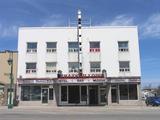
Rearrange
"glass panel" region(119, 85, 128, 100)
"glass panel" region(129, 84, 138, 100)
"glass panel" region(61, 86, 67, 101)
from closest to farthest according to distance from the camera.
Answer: "glass panel" region(129, 84, 138, 100) → "glass panel" region(119, 85, 128, 100) → "glass panel" region(61, 86, 67, 101)

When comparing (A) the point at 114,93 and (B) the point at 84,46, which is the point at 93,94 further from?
(B) the point at 84,46

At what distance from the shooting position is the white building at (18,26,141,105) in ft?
158

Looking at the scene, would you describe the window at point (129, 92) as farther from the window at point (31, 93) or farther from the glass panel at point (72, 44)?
the window at point (31, 93)

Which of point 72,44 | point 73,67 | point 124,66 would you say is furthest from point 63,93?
point 124,66

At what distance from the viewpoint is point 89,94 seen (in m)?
48.4

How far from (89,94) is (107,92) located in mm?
2460

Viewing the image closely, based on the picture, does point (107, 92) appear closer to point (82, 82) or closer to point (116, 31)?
point (82, 82)

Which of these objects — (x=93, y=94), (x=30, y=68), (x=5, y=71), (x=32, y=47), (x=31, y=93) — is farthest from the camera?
(x=5, y=71)

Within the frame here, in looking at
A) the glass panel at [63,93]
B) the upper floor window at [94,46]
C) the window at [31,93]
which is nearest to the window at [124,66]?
the upper floor window at [94,46]

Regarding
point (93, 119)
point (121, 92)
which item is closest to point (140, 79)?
point (121, 92)

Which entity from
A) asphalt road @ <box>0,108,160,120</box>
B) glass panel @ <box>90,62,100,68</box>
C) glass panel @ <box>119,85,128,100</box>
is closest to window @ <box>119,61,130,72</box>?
glass panel @ <box>119,85,128,100</box>

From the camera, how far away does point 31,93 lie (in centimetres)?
4869

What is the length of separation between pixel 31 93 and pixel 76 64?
7.31m

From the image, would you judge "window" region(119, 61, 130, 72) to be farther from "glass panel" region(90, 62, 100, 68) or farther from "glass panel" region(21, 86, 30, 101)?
"glass panel" region(21, 86, 30, 101)
